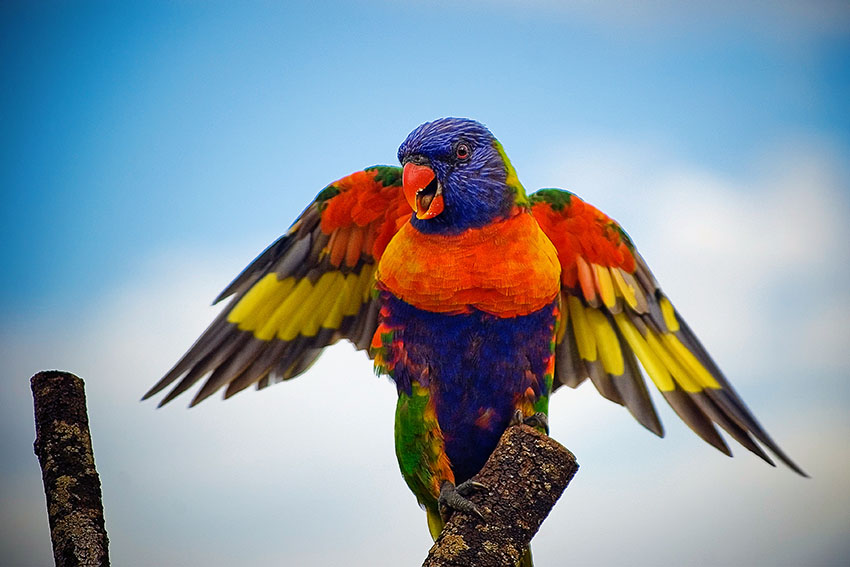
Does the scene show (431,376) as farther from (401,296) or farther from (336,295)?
(336,295)

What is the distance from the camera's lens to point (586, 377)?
9.85 feet

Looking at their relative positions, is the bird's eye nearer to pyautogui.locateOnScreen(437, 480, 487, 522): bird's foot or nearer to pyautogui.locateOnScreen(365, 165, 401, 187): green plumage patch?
pyautogui.locateOnScreen(365, 165, 401, 187): green plumage patch

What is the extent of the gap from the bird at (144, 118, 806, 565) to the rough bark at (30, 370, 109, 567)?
0.60 meters

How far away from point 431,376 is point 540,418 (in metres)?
0.39

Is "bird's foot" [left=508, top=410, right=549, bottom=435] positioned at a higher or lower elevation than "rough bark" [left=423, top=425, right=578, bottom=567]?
higher

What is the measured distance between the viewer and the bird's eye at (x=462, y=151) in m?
2.49

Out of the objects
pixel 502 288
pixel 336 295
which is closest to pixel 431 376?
pixel 502 288

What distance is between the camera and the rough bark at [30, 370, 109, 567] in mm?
1822

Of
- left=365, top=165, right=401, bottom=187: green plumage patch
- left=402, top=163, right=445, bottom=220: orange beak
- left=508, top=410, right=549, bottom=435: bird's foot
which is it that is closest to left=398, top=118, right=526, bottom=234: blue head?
left=402, top=163, right=445, bottom=220: orange beak

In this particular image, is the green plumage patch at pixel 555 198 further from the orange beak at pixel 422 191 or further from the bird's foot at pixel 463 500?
the bird's foot at pixel 463 500

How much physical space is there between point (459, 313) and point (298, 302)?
2.61ft

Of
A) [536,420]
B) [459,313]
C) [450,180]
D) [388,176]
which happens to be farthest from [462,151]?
[536,420]

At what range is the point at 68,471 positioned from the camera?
192cm

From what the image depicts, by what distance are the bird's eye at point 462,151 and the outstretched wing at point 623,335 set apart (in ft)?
1.28
